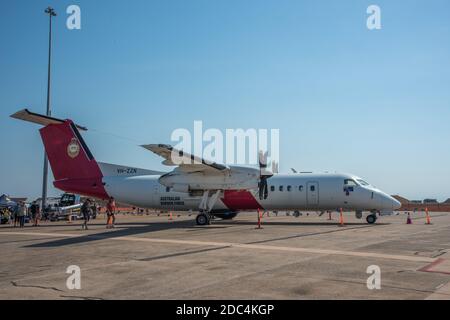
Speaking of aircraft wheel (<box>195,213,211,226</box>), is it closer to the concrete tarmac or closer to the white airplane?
the white airplane

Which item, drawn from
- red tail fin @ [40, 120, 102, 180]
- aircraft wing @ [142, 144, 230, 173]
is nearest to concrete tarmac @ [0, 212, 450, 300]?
aircraft wing @ [142, 144, 230, 173]

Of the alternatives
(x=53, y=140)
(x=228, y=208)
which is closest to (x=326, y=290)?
(x=228, y=208)

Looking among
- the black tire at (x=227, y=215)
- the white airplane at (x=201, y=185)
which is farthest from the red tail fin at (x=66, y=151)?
the black tire at (x=227, y=215)

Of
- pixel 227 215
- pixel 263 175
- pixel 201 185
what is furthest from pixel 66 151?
pixel 263 175

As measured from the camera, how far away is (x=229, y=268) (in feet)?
30.1

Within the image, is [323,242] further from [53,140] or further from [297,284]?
[53,140]

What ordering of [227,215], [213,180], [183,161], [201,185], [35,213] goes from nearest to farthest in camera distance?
[183,161] < [213,180] < [201,185] < [35,213] < [227,215]

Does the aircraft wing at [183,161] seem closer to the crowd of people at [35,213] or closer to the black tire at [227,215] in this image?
the crowd of people at [35,213]

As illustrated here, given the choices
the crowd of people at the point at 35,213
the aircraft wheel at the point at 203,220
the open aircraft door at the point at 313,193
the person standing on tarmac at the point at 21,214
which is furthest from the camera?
the person standing on tarmac at the point at 21,214

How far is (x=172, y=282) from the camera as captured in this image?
7.73 metres

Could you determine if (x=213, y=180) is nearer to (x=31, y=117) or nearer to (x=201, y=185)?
(x=201, y=185)

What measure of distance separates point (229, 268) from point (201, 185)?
47.0 feet

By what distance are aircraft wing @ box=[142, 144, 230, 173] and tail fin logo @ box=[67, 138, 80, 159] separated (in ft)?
23.0

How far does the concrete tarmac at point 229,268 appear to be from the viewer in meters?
6.86
